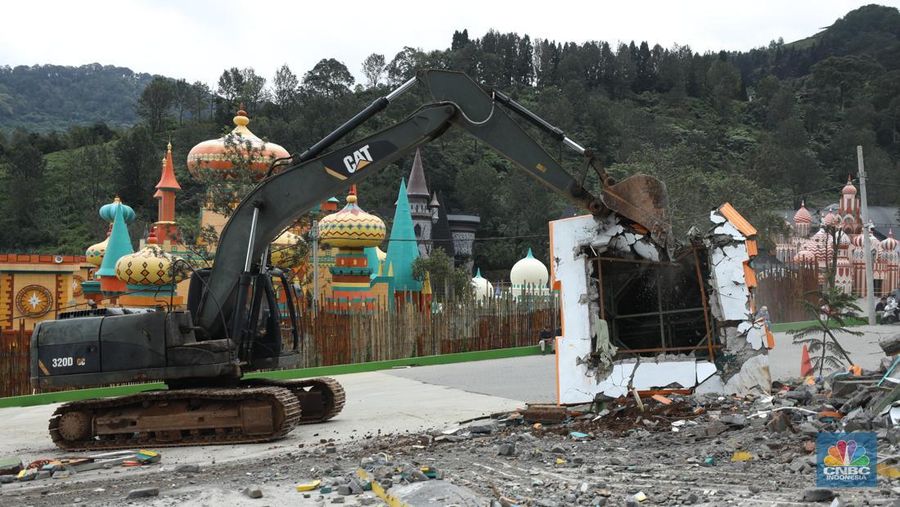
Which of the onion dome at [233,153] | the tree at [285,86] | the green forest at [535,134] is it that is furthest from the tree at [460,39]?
the onion dome at [233,153]

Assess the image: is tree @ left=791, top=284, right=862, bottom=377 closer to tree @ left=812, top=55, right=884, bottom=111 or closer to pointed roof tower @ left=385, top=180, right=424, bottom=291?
pointed roof tower @ left=385, top=180, right=424, bottom=291

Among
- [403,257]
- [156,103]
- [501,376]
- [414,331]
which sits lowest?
[501,376]

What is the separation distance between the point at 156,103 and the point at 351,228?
8210 cm

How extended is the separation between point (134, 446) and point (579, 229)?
6226 mm

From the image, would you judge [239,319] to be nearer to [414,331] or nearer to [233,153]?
[414,331]

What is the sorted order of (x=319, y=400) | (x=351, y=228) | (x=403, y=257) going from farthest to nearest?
(x=403, y=257) < (x=351, y=228) < (x=319, y=400)

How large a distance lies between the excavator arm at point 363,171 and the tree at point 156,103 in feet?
322

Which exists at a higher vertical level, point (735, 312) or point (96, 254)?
point (96, 254)

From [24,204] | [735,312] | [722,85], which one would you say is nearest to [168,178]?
[735,312]

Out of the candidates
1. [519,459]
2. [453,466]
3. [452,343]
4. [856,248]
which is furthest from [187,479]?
[856,248]

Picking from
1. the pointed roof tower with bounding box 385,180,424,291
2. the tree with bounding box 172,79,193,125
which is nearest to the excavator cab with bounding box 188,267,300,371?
the pointed roof tower with bounding box 385,180,424,291

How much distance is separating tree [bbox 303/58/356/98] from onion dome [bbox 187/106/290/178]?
83.6m

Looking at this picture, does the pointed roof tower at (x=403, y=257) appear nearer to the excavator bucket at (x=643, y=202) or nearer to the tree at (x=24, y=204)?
the excavator bucket at (x=643, y=202)

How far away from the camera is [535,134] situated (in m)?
72.1
